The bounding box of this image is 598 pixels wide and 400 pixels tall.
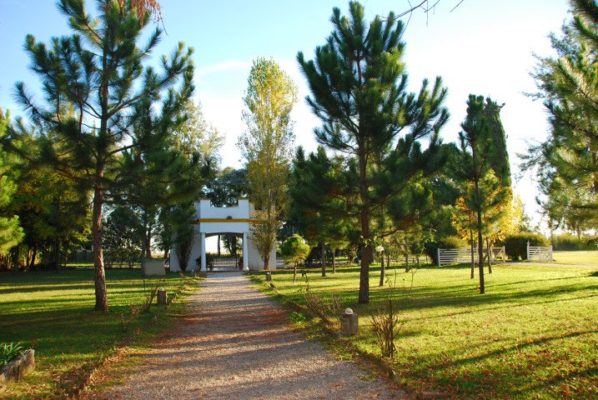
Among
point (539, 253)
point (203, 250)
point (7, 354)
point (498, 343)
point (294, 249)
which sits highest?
point (294, 249)

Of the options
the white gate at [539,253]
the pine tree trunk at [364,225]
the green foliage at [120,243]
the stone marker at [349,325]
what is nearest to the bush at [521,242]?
the white gate at [539,253]

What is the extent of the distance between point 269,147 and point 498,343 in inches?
988

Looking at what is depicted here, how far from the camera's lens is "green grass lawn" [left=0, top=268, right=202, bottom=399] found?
659cm

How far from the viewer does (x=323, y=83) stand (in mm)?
13422

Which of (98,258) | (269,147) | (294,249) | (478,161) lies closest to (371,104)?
(478,161)

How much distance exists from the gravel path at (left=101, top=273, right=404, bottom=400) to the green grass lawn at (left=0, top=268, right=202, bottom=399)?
0.72m

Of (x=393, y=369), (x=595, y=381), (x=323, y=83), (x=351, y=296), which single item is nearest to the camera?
(x=595, y=381)

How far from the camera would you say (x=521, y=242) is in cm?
3581

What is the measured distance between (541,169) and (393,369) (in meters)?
17.3

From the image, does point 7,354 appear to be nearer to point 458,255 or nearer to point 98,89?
point 98,89

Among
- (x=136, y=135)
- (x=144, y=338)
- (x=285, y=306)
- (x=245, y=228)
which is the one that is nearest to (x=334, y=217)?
(x=285, y=306)

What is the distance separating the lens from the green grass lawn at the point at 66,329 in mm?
6594

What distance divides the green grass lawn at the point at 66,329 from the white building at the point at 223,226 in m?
15.4

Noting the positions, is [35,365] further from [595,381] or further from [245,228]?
[245,228]
